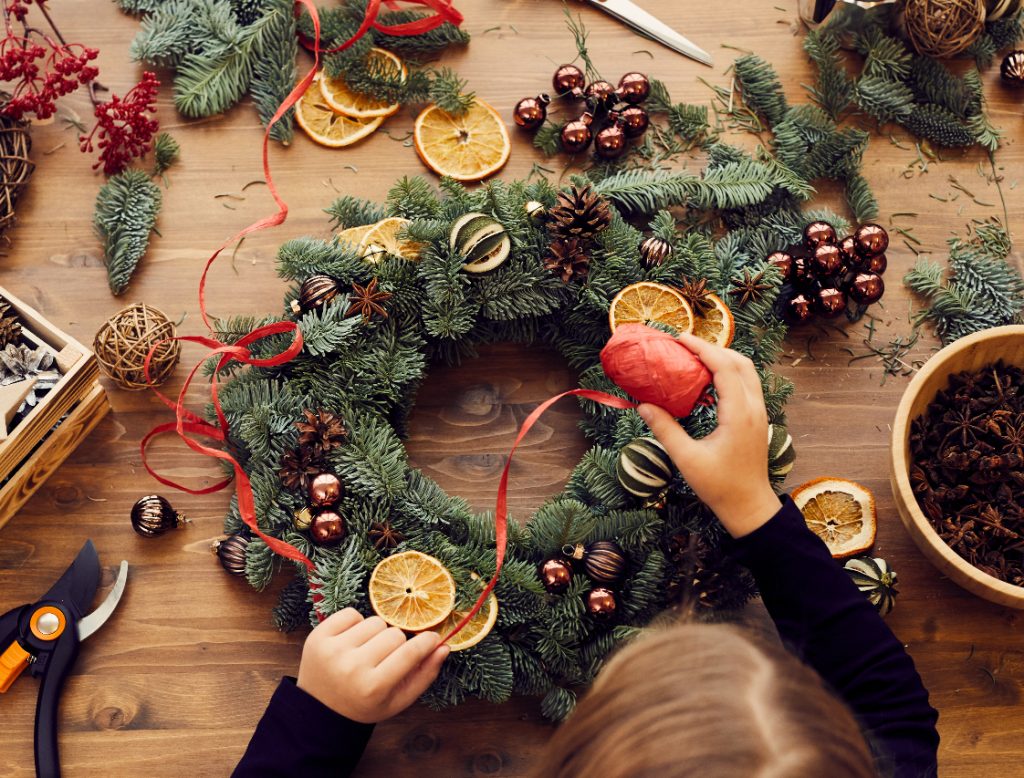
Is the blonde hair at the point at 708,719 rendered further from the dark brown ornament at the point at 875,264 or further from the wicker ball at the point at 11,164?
the wicker ball at the point at 11,164

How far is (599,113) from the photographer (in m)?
1.38

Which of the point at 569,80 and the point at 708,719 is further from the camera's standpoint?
the point at 569,80

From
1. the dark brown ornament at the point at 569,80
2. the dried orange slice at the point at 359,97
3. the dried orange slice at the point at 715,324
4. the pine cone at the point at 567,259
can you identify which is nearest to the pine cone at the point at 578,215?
→ the pine cone at the point at 567,259

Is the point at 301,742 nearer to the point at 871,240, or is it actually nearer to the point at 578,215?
the point at 578,215

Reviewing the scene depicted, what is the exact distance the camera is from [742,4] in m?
1.46

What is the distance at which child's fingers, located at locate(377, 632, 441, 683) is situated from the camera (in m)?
1.04

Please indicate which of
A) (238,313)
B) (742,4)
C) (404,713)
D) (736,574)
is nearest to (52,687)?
(404,713)

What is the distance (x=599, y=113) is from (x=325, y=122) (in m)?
0.44

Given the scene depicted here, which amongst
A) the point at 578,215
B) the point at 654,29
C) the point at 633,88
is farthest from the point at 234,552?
the point at 654,29

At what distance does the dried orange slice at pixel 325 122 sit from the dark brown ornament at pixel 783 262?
2.15 feet

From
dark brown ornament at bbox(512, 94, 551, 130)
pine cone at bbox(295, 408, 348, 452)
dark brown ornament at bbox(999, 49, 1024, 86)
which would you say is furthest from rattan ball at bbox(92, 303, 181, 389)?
dark brown ornament at bbox(999, 49, 1024, 86)

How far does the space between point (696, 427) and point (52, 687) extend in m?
0.94

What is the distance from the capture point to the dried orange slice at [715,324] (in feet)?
3.84

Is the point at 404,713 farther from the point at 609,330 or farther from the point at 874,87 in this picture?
the point at 874,87
